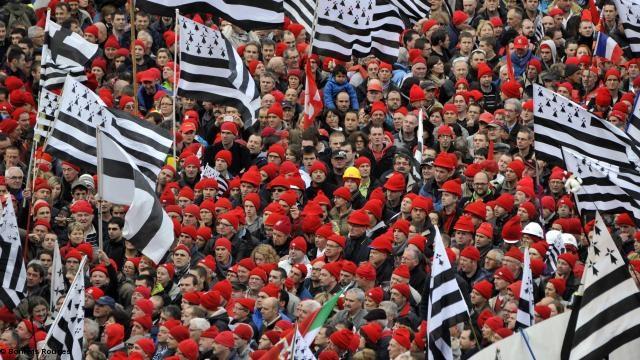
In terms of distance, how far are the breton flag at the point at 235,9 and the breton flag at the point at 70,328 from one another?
4.66 m

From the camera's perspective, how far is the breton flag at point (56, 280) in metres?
24.5

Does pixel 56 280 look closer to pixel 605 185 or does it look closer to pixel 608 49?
pixel 605 185

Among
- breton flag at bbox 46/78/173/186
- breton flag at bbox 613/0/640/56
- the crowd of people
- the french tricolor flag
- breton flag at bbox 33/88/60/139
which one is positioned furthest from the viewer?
the french tricolor flag

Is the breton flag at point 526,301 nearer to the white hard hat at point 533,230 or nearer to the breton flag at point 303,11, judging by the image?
the white hard hat at point 533,230

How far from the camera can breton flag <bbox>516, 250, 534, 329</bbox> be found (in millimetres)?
21250

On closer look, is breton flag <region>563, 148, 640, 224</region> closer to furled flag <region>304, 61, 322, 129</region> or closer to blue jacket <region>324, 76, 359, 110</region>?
furled flag <region>304, 61, 322, 129</region>

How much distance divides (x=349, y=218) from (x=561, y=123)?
3.42 metres

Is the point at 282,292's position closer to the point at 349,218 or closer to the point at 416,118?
the point at 349,218

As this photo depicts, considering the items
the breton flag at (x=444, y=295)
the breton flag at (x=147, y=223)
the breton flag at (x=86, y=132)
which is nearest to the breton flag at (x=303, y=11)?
the breton flag at (x=86, y=132)

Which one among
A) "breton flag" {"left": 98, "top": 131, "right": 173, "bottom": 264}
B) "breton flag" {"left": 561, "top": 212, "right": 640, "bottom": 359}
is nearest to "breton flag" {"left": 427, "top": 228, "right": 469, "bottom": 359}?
"breton flag" {"left": 561, "top": 212, "right": 640, "bottom": 359}

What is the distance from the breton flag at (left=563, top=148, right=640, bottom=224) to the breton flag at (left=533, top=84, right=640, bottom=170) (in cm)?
22

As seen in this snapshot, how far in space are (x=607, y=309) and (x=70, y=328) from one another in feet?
19.2

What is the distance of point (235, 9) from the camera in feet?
85.7

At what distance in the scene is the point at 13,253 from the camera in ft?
78.1
